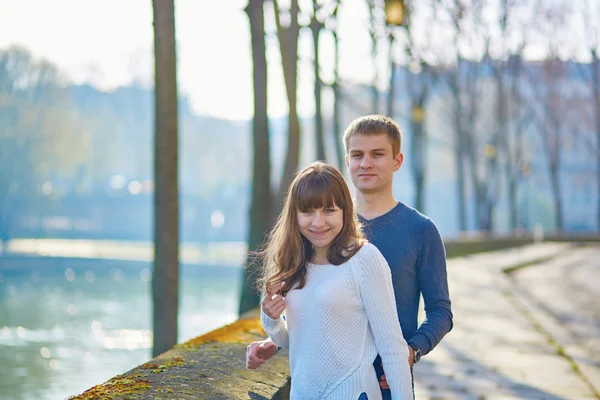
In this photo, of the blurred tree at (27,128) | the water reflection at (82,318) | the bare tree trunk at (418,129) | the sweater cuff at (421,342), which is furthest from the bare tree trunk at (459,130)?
the sweater cuff at (421,342)

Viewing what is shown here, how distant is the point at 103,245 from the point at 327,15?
163 ft

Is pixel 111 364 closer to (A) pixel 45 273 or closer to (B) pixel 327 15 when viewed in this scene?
(B) pixel 327 15

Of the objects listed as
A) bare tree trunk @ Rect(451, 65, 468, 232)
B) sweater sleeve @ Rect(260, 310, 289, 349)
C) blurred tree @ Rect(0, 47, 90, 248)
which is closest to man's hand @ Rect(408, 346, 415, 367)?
sweater sleeve @ Rect(260, 310, 289, 349)

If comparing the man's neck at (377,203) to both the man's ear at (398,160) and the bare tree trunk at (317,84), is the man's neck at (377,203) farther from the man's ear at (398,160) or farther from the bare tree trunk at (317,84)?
the bare tree trunk at (317,84)

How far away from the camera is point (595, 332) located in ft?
36.5

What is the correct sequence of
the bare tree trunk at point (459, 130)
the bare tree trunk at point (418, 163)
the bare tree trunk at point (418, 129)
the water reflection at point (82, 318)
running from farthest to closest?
the bare tree trunk at point (459, 130) → the bare tree trunk at point (418, 163) → the bare tree trunk at point (418, 129) → the water reflection at point (82, 318)

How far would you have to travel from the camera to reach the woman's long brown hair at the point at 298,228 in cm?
301

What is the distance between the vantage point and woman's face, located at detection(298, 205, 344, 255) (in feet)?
9.86

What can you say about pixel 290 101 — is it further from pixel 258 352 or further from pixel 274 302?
pixel 274 302

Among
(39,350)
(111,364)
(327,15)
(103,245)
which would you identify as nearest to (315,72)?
(327,15)

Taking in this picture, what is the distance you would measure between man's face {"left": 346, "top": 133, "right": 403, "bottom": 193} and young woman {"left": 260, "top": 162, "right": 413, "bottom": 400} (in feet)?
1.44

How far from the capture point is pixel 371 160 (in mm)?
3482

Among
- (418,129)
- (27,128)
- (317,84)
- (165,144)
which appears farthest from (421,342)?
(27,128)

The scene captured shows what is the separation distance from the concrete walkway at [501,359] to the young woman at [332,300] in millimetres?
3899
